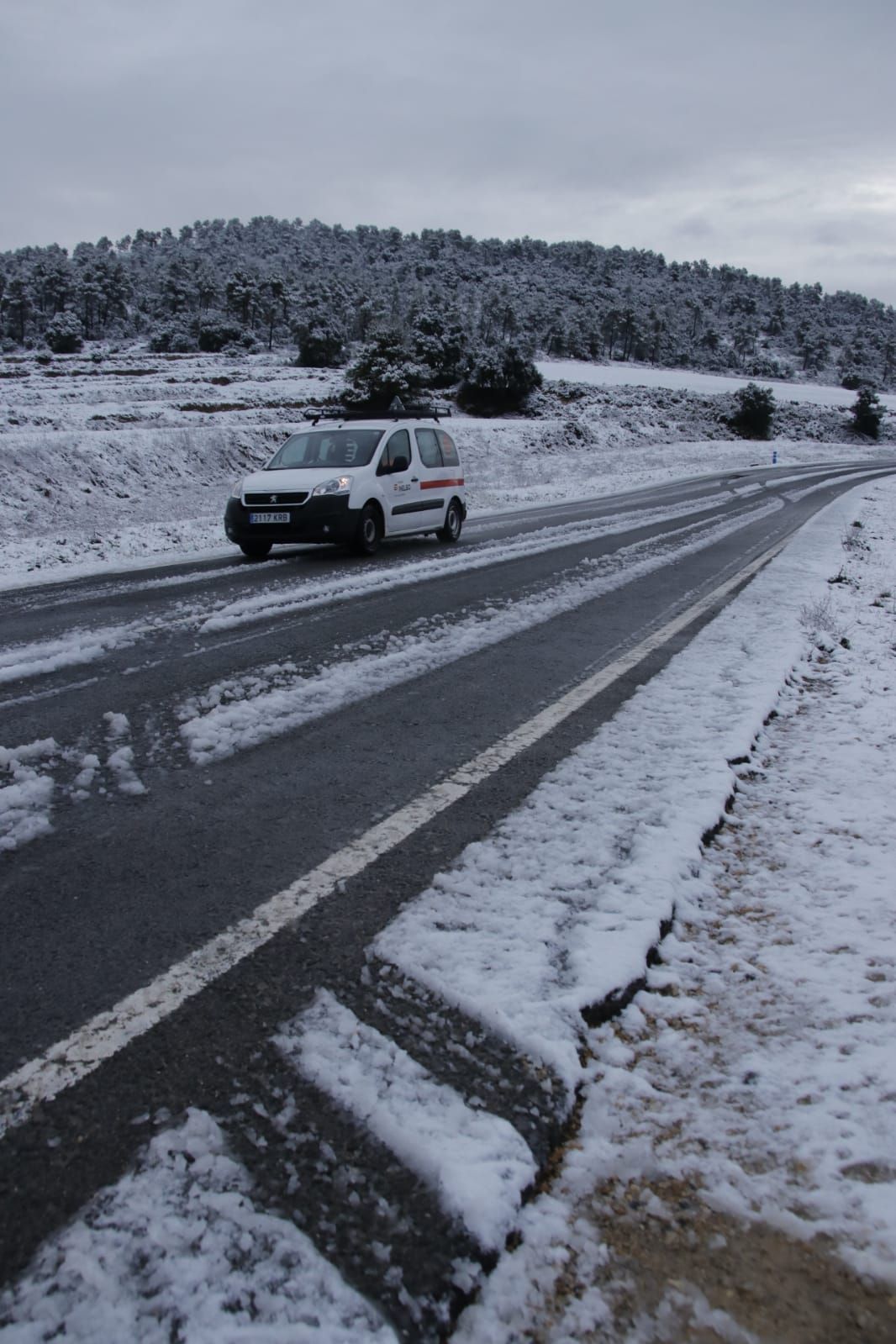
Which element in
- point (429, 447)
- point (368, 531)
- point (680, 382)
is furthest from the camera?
point (680, 382)

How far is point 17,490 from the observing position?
58.2 ft

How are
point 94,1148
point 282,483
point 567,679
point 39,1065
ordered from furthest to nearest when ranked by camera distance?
point 282,483, point 567,679, point 39,1065, point 94,1148

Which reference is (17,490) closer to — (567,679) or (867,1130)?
(567,679)

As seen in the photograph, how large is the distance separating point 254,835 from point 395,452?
893cm

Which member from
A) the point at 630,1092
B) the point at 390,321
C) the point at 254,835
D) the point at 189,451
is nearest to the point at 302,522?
the point at 254,835

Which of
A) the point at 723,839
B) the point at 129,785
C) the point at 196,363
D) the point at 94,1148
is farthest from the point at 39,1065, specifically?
the point at 196,363

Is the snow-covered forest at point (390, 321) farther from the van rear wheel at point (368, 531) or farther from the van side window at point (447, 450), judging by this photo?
the van rear wheel at point (368, 531)

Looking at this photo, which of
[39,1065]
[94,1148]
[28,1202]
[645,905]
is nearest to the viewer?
[28,1202]

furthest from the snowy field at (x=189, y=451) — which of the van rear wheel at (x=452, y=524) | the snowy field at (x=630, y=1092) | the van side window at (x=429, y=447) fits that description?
the snowy field at (x=630, y=1092)

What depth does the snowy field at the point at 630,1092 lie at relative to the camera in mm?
1510

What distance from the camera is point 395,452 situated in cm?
1152

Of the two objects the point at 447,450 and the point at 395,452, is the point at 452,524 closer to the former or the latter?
the point at 447,450

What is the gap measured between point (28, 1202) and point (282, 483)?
954 cm

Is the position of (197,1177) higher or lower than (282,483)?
lower
